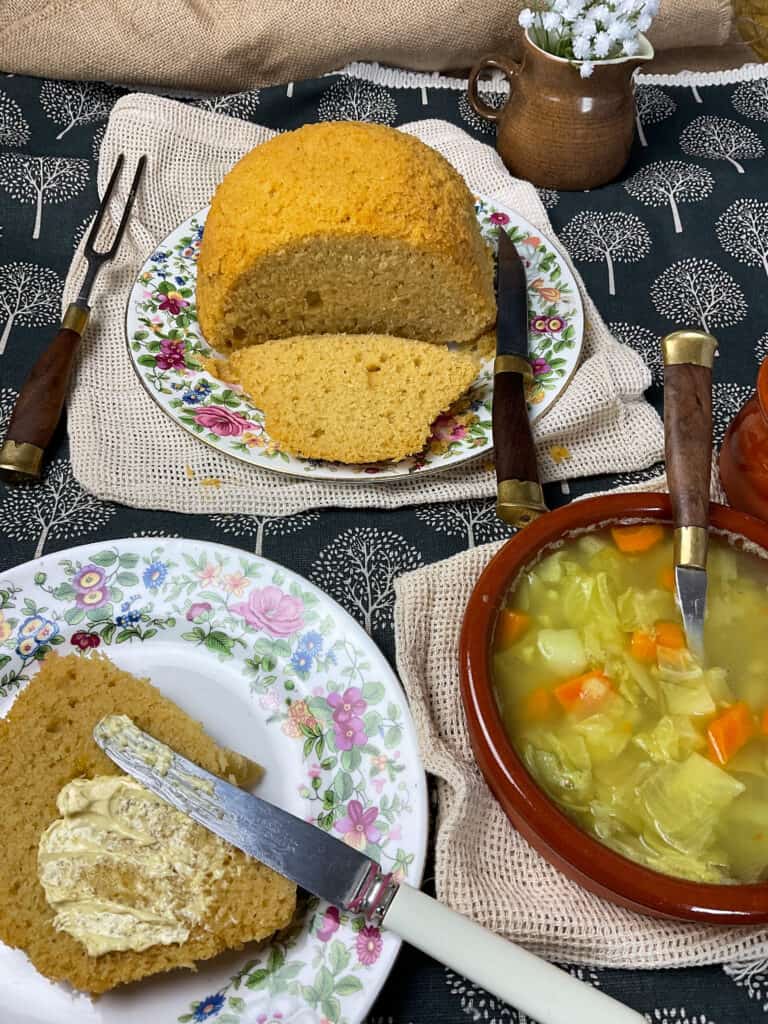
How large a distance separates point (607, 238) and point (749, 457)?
1.15 m

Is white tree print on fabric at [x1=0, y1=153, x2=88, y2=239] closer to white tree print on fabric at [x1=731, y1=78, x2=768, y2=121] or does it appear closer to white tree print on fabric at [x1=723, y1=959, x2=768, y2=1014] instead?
white tree print on fabric at [x1=731, y1=78, x2=768, y2=121]

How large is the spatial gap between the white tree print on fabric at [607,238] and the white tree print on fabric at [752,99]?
86cm

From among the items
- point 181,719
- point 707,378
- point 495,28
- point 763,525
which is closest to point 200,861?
point 181,719

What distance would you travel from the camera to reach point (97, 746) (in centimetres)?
153

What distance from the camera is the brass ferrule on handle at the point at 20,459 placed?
2031 mm

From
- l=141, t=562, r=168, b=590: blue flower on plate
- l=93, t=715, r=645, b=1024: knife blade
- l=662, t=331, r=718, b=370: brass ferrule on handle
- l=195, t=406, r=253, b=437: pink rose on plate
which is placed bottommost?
l=93, t=715, r=645, b=1024: knife blade

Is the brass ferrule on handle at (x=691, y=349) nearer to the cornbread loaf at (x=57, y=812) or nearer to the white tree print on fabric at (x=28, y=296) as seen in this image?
the cornbread loaf at (x=57, y=812)

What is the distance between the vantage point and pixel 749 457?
1.83m

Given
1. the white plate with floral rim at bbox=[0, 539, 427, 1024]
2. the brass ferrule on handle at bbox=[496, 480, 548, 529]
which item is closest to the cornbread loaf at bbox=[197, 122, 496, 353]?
the brass ferrule on handle at bbox=[496, 480, 548, 529]

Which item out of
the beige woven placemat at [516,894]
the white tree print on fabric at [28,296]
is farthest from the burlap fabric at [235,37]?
the beige woven placemat at [516,894]

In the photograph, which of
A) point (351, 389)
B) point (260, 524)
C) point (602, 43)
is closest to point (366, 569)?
point (260, 524)

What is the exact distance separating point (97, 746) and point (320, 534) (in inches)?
27.2

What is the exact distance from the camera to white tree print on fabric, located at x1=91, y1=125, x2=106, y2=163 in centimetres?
298

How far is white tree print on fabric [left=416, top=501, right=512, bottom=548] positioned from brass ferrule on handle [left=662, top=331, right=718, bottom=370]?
0.53 m
